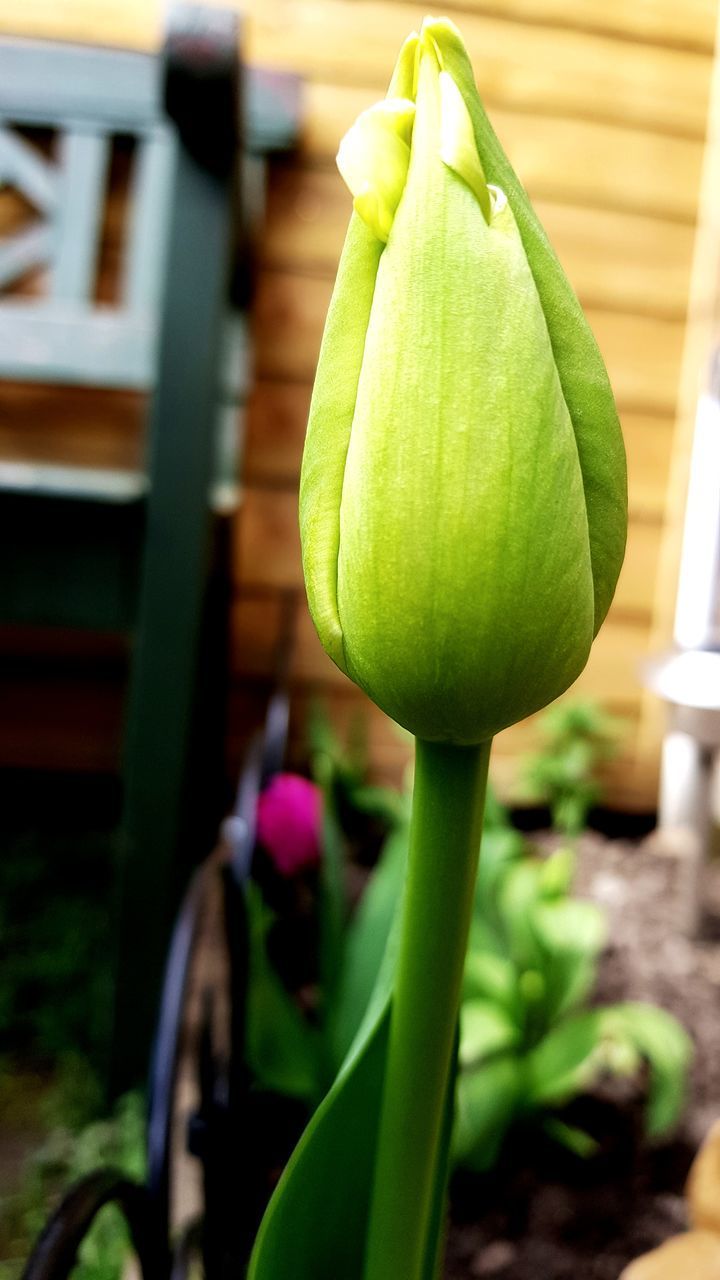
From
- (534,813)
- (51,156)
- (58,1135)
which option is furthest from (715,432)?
(58,1135)

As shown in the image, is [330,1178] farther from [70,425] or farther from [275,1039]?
[70,425]

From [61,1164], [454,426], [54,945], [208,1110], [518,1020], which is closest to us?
[454,426]

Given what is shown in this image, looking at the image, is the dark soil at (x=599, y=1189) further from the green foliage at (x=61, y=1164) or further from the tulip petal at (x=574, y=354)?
the tulip petal at (x=574, y=354)

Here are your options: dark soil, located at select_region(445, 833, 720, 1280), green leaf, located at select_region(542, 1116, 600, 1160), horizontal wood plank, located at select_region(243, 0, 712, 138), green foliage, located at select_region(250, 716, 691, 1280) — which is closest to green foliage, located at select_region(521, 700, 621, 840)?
dark soil, located at select_region(445, 833, 720, 1280)

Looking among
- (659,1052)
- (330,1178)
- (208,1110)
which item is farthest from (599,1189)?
(330,1178)

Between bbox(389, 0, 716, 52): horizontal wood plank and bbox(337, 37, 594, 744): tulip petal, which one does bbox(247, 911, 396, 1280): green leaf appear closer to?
bbox(337, 37, 594, 744): tulip petal

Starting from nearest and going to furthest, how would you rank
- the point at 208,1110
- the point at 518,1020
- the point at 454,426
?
the point at 454,426 < the point at 208,1110 < the point at 518,1020
